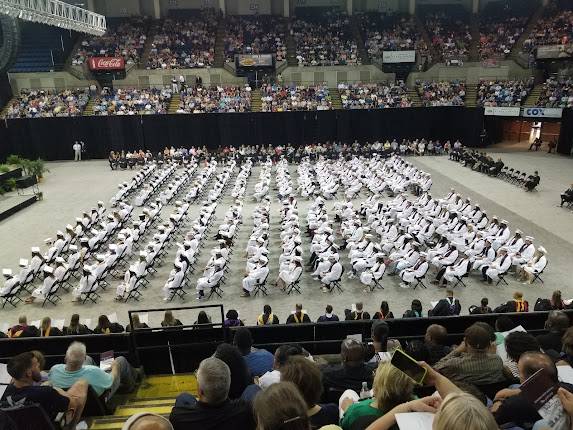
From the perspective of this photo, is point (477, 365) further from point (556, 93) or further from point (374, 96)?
point (556, 93)

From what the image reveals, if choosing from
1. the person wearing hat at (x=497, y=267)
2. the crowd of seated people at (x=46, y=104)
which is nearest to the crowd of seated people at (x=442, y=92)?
the person wearing hat at (x=497, y=267)

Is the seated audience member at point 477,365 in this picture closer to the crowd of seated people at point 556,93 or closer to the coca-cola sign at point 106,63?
the crowd of seated people at point 556,93

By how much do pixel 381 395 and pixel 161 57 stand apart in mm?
45688

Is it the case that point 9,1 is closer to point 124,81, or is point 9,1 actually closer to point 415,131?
point 124,81

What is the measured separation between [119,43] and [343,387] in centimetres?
4752

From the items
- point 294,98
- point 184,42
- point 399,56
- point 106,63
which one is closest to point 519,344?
point 294,98

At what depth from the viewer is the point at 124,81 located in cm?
4203

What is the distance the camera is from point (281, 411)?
8.78 ft

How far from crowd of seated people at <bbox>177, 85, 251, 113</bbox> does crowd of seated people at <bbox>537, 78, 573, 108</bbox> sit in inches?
970

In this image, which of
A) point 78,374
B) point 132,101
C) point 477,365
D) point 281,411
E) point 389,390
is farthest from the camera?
point 132,101

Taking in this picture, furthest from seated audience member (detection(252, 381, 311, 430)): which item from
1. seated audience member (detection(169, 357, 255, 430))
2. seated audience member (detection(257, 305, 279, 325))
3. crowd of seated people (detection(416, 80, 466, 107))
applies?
crowd of seated people (detection(416, 80, 466, 107))

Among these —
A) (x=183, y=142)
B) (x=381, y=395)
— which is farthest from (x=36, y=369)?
(x=183, y=142)

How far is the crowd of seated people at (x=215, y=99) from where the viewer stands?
130 feet

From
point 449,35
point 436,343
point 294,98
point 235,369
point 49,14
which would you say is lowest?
point 436,343
